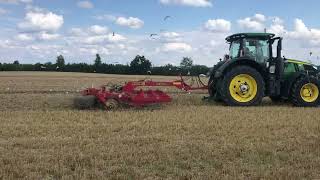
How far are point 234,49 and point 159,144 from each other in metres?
8.05

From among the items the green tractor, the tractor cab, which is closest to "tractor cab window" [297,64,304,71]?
the green tractor

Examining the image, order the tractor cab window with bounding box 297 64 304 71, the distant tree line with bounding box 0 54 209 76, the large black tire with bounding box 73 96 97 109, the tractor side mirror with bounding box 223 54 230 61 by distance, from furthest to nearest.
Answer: the distant tree line with bounding box 0 54 209 76
the tractor side mirror with bounding box 223 54 230 61
the tractor cab window with bounding box 297 64 304 71
the large black tire with bounding box 73 96 97 109

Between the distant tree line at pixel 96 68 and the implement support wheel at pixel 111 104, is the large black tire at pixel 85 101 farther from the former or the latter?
the distant tree line at pixel 96 68

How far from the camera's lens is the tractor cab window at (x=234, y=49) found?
51.9 ft

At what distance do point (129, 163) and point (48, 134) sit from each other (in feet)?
9.25

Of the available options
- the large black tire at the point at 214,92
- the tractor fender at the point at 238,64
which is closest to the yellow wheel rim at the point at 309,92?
the tractor fender at the point at 238,64

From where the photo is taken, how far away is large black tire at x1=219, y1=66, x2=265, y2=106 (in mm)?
15141

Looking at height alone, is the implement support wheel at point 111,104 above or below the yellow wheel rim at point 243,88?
below

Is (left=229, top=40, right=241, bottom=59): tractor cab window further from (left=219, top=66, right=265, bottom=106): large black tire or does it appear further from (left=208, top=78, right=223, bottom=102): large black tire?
(left=208, top=78, right=223, bottom=102): large black tire

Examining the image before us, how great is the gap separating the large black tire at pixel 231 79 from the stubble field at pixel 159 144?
1749mm

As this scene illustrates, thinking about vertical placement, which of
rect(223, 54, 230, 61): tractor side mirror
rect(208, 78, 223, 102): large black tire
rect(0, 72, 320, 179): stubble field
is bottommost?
rect(0, 72, 320, 179): stubble field

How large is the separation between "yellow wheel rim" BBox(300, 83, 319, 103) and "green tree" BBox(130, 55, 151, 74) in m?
30.0

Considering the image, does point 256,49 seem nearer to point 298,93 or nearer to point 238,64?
point 238,64

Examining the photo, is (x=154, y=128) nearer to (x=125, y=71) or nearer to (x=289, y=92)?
(x=289, y=92)
